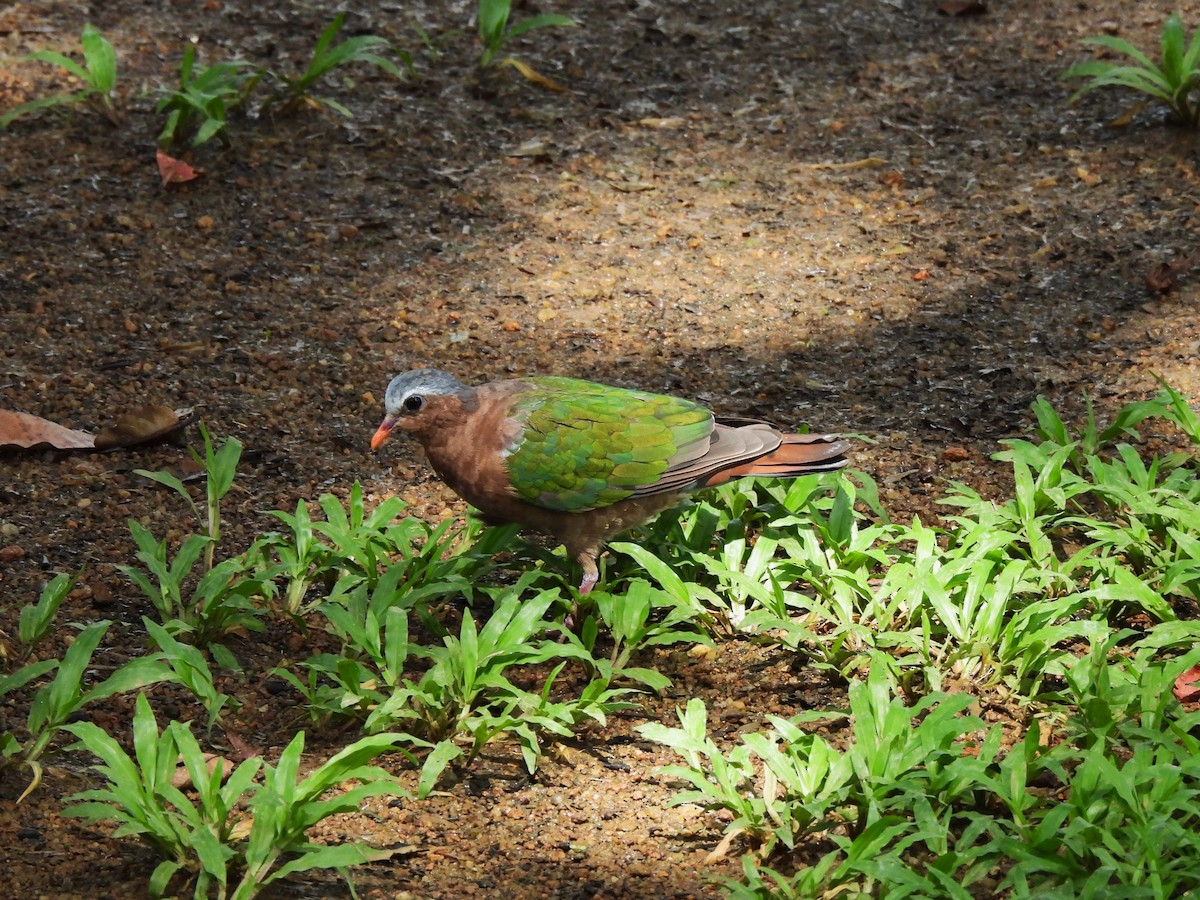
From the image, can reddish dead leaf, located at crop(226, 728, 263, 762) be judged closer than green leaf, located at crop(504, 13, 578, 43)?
Yes

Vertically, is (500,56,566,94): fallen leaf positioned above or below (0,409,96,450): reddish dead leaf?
above

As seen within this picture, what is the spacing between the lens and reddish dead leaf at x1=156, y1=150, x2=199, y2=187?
20.7 ft

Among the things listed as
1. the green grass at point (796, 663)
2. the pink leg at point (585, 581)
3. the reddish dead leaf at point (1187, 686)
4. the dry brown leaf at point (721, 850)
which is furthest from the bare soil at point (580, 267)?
the reddish dead leaf at point (1187, 686)

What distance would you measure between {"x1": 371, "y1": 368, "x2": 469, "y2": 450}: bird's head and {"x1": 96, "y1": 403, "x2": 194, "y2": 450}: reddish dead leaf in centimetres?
108

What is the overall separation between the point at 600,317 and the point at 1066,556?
222cm

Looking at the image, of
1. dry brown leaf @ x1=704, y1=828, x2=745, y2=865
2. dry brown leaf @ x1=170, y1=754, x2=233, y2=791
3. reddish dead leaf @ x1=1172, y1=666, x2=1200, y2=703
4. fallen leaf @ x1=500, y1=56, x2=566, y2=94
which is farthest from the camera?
fallen leaf @ x1=500, y1=56, x2=566, y2=94

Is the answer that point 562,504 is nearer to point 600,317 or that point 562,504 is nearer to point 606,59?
point 600,317

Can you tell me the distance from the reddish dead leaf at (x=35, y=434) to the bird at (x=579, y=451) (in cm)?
129

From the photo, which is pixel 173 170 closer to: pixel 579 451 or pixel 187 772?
pixel 579 451

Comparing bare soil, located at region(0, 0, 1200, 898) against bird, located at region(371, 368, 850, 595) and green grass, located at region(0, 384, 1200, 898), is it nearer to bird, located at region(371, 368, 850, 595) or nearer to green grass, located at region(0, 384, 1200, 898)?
green grass, located at region(0, 384, 1200, 898)

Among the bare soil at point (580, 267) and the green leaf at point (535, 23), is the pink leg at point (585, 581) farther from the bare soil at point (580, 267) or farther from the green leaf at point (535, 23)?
the green leaf at point (535, 23)

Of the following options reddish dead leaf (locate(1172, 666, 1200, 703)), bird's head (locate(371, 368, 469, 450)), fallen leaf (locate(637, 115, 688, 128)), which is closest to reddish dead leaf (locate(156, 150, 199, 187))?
fallen leaf (locate(637, 115, 688, 128))

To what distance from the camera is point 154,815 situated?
122 inches

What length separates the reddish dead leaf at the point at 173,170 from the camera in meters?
6.30
